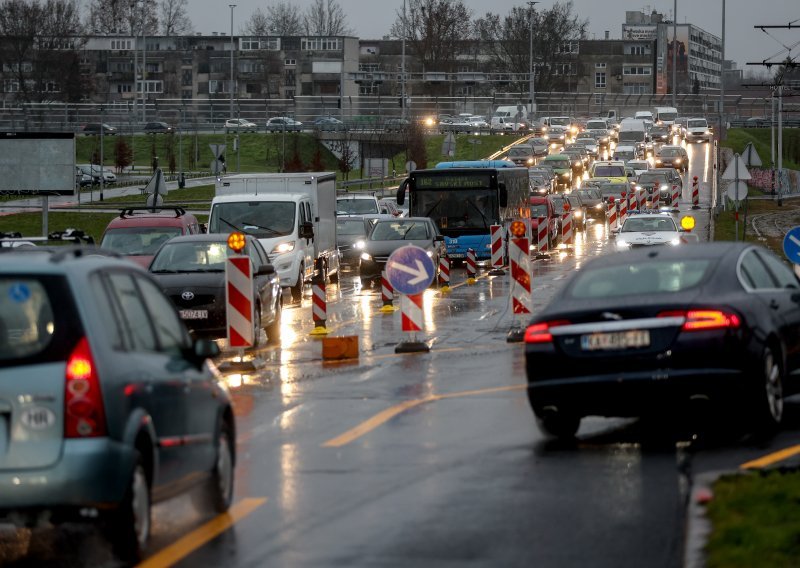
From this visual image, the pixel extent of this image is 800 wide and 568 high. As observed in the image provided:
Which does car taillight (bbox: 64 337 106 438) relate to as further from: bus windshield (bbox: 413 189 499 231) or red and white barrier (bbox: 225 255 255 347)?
bus windshield (bbox: 413 189 499 231)

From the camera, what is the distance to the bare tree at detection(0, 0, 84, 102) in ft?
458

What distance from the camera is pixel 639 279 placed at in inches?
500

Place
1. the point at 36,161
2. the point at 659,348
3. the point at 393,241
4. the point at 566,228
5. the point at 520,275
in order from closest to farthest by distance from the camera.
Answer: the point at 659,348 → the point at 520,275 → the point at 393,241 → the point at 36,161 → the point at 566,228

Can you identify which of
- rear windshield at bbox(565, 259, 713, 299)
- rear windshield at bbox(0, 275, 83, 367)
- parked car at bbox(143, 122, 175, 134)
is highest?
parked car at bbox(143, 122, 175, 134)

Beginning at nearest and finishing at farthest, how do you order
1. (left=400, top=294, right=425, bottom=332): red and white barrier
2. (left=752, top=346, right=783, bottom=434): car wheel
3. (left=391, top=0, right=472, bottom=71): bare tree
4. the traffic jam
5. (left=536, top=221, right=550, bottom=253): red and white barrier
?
the traffic jam, (left=752, top=346, right=783, bottom=434): car wheel, (left=400, top=294, right=425, bottom=332): red and white barrier, (left=536, top=221, right=550, bottom=253): red and white barrier, (left=391, top=0, right=472, bottom=71): bare tree

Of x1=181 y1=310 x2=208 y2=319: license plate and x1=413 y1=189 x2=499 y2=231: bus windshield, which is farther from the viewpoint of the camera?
x1=413 y1=189 x2=499 y2=231: bus windshield

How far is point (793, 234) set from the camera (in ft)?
89.0

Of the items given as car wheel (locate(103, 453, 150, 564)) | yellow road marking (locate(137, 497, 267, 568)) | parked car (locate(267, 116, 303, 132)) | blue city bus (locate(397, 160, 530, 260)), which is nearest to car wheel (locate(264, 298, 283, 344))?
yellow road marking (locate(137, 497, 267, 568))

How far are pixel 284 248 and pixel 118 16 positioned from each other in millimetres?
161716

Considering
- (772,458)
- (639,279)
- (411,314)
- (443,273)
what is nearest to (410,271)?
(411,314)

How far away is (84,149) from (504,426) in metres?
99.6

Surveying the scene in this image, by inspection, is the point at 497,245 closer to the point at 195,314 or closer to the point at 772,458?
the point at 195,314

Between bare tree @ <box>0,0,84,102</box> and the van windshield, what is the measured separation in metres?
105

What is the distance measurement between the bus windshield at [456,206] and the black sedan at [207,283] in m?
19.7
